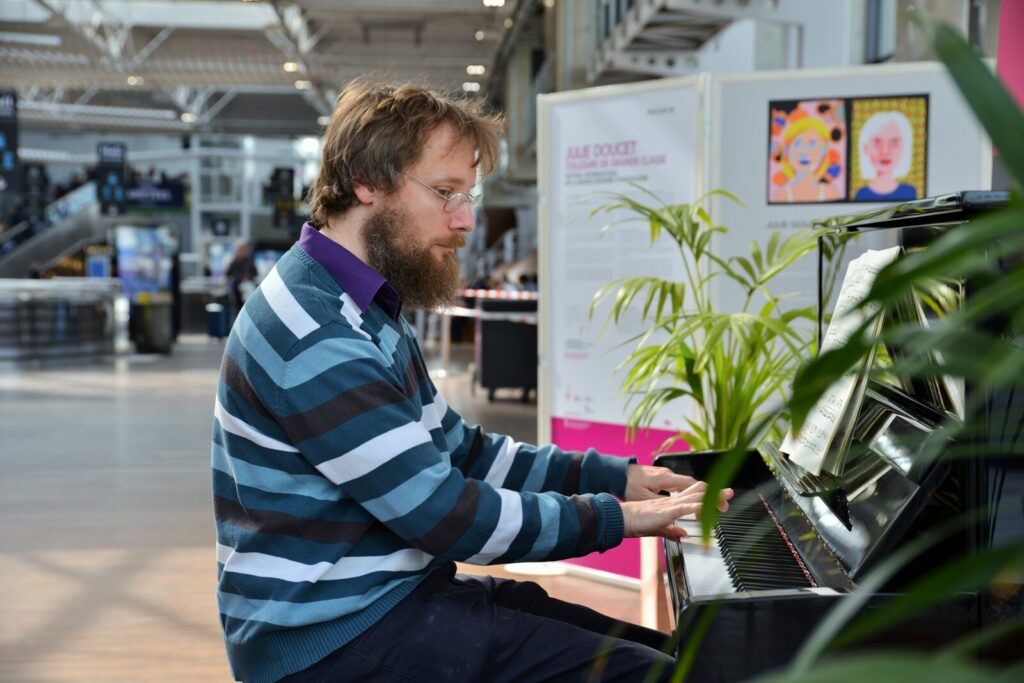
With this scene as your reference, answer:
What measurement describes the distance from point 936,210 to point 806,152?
94.8 inches

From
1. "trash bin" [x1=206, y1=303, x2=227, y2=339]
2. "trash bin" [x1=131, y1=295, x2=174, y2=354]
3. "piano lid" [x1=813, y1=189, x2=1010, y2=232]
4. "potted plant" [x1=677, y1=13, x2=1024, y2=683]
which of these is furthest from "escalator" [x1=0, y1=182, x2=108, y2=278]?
"potted plant" [x1=677, y1=13, x2=1024, y2=683]

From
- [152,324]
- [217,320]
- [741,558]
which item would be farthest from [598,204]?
[217,320]

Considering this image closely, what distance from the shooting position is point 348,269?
1.57m

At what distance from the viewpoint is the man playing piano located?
1413mm

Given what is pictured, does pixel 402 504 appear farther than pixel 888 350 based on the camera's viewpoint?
No

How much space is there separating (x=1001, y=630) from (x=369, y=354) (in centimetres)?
106

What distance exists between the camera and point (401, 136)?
1626mm

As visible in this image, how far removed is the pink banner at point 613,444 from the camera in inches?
151

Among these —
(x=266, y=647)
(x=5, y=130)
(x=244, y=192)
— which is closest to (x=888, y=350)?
(x=266, y=647)

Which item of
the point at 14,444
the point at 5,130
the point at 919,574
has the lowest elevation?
the point at 14,444

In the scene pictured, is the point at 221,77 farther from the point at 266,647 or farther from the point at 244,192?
the point at 266,647

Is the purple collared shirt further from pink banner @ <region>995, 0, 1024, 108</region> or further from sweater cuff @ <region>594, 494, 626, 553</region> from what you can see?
pink banner @ <region>995, 0, 1024, 108</region>

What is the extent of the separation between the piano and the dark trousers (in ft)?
0.44

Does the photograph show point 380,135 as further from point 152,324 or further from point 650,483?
point 152,324
